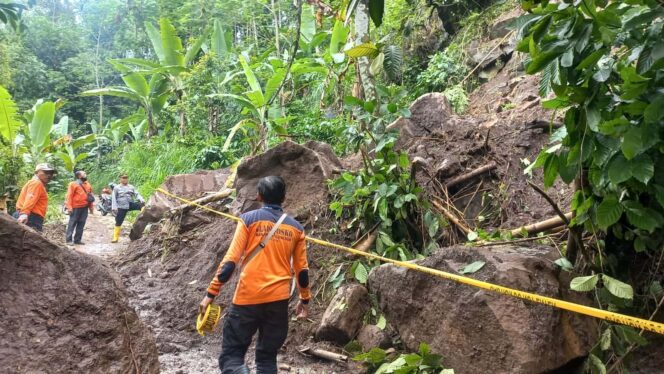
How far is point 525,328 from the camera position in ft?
10.1

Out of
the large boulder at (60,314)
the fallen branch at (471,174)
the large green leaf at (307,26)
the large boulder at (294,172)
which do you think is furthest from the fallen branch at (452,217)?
the large green leaf at (307,26)

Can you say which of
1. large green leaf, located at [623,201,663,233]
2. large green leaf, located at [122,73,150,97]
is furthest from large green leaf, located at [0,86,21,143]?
large green leaf, located at [623,201,663,233]

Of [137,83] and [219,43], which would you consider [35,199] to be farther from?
[219,43]

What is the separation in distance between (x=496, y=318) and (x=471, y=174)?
2307mm

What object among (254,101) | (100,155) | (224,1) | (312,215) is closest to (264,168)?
(312,215)

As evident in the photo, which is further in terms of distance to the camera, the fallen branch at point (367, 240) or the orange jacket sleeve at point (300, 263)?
the fallen branch at point (367, 240)

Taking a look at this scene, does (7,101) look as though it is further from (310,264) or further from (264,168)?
(310,264)

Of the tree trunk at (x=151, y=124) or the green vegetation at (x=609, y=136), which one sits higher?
the tree trunk at (x=151, y=124)

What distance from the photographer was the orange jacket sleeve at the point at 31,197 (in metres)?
6.58

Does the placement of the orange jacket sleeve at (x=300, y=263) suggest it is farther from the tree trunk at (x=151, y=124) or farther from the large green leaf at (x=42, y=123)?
the tree trunk at (x=151, y=124)

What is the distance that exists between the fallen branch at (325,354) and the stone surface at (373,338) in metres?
0.20

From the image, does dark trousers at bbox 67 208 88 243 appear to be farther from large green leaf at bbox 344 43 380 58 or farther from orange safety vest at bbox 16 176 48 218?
large green leaf at bbox 344 43 380 58

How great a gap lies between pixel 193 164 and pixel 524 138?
340 inches

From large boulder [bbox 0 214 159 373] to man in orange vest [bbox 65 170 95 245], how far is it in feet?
23.8
